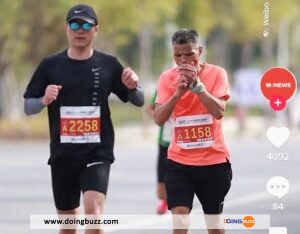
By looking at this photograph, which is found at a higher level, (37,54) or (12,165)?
(37,54)

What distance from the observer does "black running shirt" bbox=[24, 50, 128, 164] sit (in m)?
7.74

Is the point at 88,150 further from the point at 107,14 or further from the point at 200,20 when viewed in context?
the point at 200,20

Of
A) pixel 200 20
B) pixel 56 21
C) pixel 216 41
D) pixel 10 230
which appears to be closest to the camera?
pixel 10 230

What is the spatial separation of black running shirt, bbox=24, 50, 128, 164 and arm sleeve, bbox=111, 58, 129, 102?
0.27ft

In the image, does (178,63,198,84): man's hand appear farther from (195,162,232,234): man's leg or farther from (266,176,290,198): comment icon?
(266,176,290,198): comment icon

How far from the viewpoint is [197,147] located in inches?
298

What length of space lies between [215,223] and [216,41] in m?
44.9

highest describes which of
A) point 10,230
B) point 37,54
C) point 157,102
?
point 37,54

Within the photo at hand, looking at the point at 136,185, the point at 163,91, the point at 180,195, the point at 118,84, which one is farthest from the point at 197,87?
the point at 136,185

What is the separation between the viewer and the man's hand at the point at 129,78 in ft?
25.4

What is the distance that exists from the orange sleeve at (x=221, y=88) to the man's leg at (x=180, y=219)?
2.67 feet

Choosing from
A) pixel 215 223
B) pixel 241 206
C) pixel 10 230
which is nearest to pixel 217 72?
pixel 215 223

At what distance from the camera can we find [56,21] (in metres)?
35.2

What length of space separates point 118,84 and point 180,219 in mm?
1134
